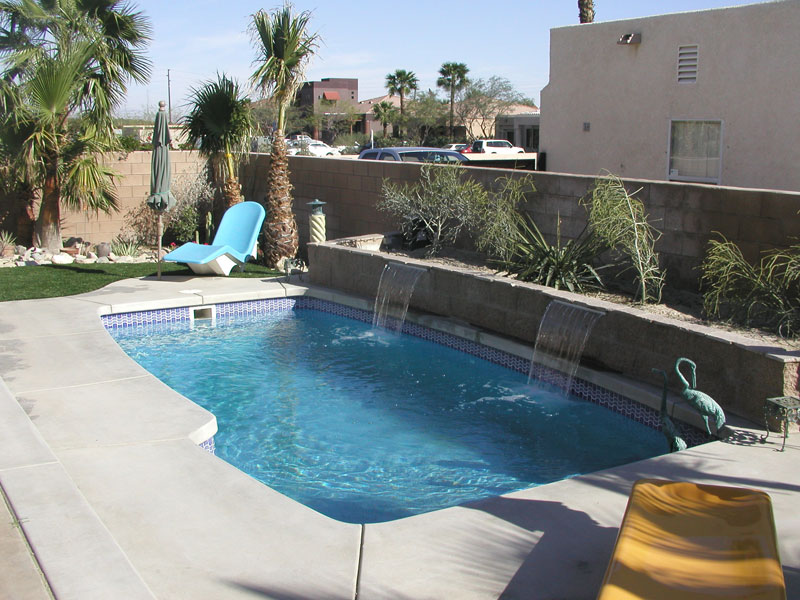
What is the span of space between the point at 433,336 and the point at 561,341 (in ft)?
7.88

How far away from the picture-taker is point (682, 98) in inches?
611

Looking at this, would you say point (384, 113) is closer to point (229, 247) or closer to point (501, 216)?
point (229, 247)

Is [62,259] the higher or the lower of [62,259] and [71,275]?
the higher

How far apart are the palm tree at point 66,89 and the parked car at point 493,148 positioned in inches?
997

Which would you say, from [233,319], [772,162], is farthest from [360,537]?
[772,162]

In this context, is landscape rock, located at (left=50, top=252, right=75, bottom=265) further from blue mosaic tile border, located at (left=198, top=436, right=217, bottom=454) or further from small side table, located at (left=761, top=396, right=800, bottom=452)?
small side table, located at (left=761, top=396, right=800, bottom=452)

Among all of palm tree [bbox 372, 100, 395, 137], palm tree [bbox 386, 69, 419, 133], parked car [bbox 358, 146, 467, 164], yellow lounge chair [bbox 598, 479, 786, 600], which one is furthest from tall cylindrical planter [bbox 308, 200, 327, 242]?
palm tree [bbox 386, 69, 419, 133]

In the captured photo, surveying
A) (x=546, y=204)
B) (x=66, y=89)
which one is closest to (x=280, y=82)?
(x=66, y=89)

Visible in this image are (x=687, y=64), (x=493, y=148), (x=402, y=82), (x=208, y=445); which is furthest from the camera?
(x=402, y=82)

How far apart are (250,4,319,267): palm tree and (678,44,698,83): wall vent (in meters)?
7.00

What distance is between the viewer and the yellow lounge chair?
3490mm

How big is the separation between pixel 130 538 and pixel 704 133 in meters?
13.7

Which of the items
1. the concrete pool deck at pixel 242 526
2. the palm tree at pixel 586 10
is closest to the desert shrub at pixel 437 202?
the concrete pool deck at pixel 242 526

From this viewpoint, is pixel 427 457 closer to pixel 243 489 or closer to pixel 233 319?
pixel 243 489
